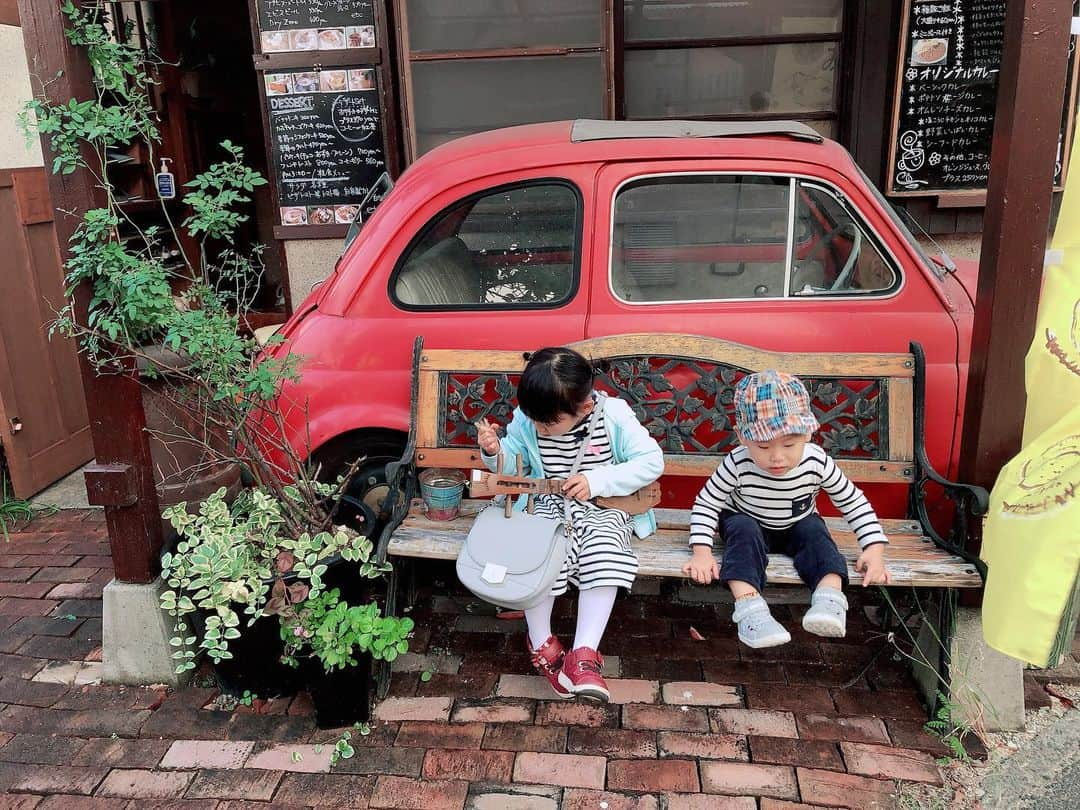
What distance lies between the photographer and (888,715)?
2.91 metres

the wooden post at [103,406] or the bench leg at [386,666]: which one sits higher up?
the wooden post at [103,406]

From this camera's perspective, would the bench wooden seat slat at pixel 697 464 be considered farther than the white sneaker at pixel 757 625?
Yes

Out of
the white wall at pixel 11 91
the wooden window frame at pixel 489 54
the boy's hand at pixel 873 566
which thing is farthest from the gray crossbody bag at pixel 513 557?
the wooden window frame at pixel 489 54

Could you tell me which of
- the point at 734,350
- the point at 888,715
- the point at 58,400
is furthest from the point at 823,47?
the point at 58,400

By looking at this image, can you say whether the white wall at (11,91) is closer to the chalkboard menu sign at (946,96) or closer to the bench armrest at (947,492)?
the bench armrest at (947,492)

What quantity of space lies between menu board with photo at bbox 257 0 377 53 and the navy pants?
4.33 metres

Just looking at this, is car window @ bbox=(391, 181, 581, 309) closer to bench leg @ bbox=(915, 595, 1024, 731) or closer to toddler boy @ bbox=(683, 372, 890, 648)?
toddler boy @ bbox=(683, 372, 890, 648)

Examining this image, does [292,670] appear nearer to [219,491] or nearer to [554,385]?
[219,491]

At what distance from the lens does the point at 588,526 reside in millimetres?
2977

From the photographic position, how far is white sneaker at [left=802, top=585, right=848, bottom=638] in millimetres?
2578

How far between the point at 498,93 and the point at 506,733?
4541 millimetres

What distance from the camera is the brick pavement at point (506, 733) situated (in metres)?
2.63

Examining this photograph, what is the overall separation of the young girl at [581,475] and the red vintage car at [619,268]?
0.50 m

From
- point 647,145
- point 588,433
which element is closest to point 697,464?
point 588,433
